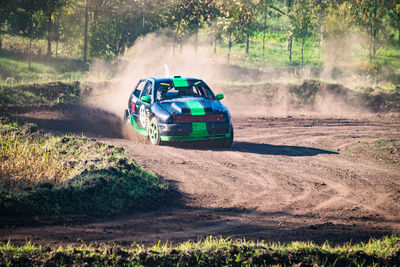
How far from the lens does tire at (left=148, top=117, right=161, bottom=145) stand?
461 inches

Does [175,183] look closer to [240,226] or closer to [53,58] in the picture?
[240,226]

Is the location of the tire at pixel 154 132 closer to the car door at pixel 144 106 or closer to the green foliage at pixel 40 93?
the car door at pixel 144 106

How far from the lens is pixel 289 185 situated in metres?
8.62

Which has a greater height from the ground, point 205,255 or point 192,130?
point 192,130

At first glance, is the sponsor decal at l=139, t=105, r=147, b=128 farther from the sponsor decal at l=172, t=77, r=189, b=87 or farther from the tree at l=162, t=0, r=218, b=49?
the tree at l=162, t=0, r=218, b=49

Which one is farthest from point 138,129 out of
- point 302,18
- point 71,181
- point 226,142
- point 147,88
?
point 302,18

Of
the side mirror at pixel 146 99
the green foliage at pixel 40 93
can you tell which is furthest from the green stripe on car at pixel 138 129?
the green foliage at pixel 40 93

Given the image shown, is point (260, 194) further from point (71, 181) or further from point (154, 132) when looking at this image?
point (154, 132)

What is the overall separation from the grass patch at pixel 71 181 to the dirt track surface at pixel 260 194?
16.8 inches

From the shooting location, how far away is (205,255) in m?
5.02

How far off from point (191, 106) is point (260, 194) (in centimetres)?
416

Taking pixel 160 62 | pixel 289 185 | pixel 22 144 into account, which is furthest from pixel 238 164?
pixel 160 62

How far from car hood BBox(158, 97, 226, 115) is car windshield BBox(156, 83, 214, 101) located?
33cm

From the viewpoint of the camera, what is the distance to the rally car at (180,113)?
1135cm
